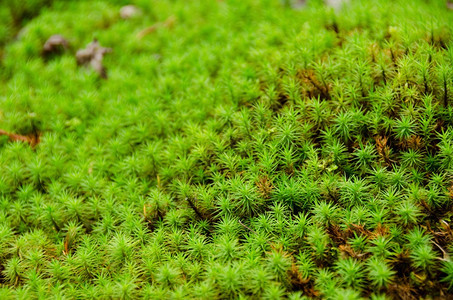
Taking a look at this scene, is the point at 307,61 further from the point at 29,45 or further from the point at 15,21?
the point at 15,21

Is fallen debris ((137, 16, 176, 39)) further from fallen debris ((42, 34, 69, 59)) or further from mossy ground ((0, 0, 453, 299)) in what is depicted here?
fallen debris ((42, 34, 69, 59))

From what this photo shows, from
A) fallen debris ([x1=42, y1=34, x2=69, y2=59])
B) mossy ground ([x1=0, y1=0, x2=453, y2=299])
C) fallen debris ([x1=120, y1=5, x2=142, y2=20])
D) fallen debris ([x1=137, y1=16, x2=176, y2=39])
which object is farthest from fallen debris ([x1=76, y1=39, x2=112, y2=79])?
fallen debris ([x1=120, y1=5, x2=142, y2=20])

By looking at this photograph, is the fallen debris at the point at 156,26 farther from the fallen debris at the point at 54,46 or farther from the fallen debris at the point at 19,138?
the fallen debris at the point at 19,138

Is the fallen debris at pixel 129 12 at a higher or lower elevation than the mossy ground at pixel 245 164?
higher

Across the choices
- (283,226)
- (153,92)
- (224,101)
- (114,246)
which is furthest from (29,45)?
(283,226)

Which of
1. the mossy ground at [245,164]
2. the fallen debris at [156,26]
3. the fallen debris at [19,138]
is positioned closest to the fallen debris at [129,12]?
the fallen debris at [156,26]

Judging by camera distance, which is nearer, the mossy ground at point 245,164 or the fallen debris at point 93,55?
the mossy ground at point 245,164

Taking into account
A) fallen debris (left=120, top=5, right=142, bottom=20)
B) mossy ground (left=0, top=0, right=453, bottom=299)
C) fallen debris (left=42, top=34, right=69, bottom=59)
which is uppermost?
fallen debris (left=120, top=5, right=142, bottom=20)
